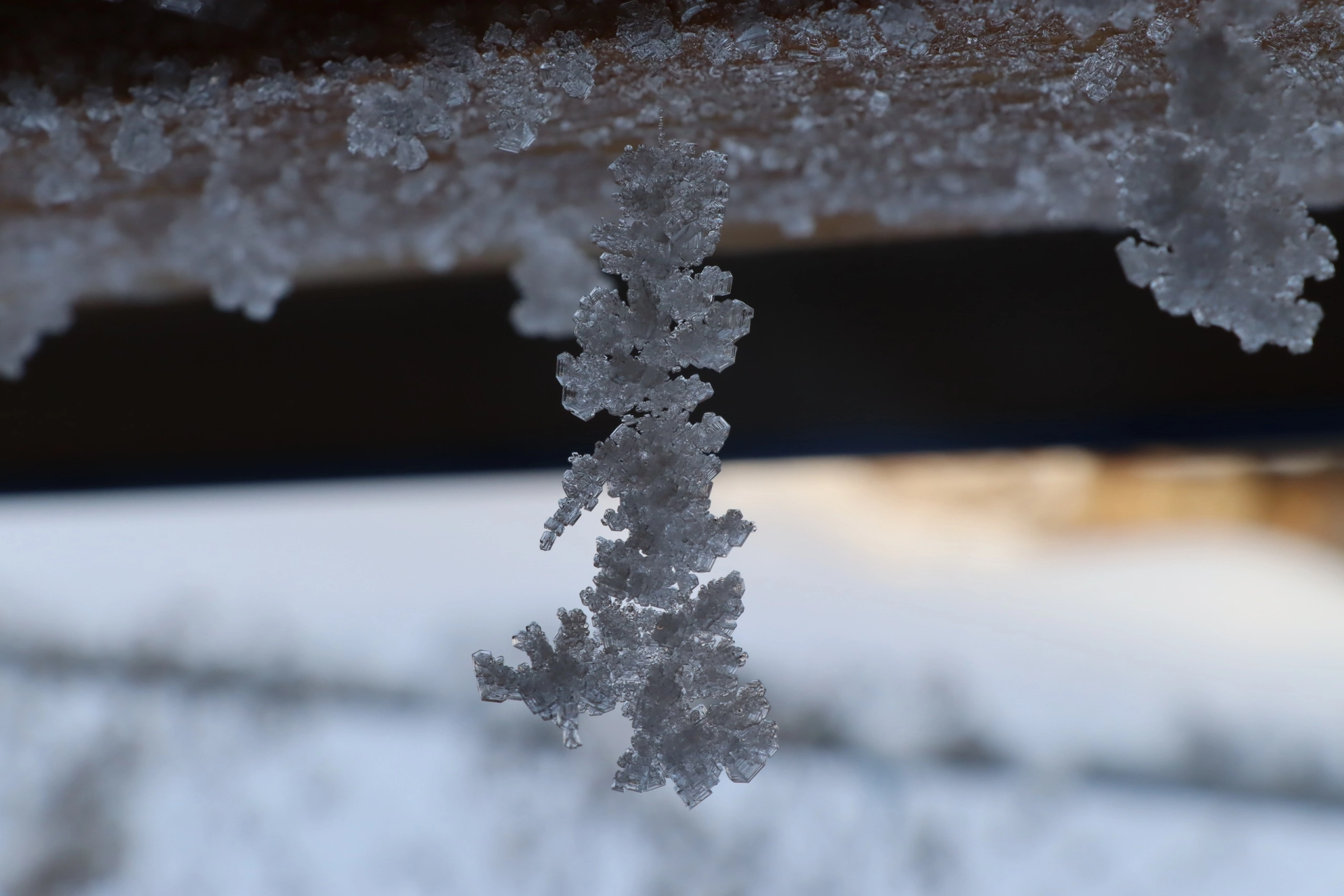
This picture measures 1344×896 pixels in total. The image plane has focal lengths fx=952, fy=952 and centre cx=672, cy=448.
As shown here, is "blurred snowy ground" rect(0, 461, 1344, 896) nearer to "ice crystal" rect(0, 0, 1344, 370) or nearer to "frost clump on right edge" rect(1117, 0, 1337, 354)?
"ice crystal" rect(0, 0, 1344, 370)

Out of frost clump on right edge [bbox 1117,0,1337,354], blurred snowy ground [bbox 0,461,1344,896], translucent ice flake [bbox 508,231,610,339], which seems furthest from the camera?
blurred snowy ground [bbox 0,461,1344,896]

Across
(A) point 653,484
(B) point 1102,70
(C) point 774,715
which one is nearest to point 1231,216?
(B) point 1102,70

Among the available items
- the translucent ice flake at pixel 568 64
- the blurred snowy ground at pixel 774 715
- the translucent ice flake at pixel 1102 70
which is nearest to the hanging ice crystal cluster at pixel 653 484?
the translucent ice flake at pixel 568 64

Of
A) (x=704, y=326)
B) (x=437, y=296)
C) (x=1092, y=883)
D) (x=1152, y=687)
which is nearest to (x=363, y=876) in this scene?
(x=1092, y=883)

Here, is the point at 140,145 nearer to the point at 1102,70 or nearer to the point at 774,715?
the point at 1102,70

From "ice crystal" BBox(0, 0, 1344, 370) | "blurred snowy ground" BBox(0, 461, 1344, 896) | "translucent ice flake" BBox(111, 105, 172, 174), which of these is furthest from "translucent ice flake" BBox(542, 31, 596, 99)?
"blurred snowy ground" BBox(0, 461, 1344, 896)
